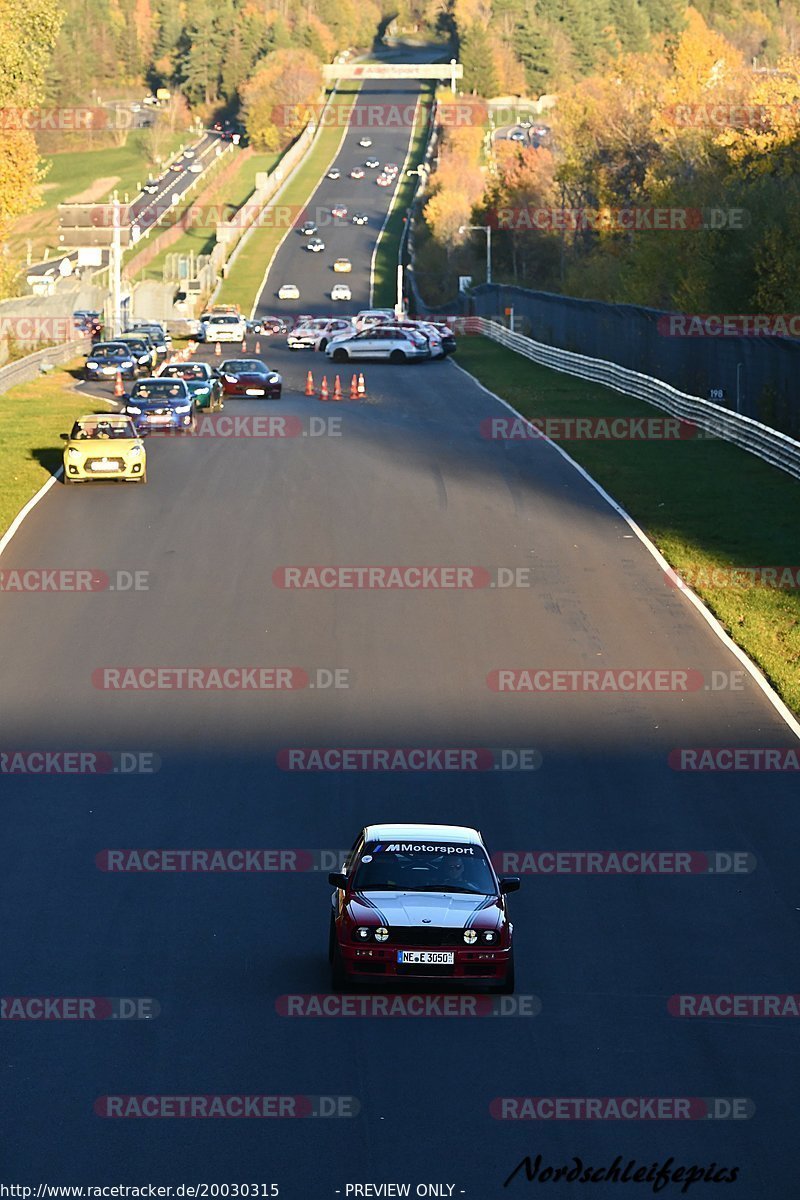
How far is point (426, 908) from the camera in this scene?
12273 millimetres

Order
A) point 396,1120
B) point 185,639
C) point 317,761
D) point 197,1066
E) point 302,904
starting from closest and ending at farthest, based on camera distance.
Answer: point 396,1120 → point 197,1066 → point 302,904 → point 317,761 → point 185,639

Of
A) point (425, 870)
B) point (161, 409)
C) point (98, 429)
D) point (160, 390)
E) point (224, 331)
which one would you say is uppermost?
point (425, 870)

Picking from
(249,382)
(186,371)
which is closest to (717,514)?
(186,371)

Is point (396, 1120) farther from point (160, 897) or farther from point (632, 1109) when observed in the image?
point (160, 897)

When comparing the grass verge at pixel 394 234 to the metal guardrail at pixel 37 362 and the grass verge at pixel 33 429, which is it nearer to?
the metal guardrail at pixel 37 362

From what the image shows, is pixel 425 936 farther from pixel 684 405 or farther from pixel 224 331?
pixel 224 331

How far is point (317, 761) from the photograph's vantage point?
745 inches

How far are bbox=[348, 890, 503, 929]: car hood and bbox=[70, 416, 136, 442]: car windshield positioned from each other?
26248mm

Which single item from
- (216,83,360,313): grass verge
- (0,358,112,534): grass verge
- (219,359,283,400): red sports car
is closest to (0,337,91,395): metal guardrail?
(0,358,112,534): grass verge

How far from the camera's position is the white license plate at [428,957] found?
1209 centimetres

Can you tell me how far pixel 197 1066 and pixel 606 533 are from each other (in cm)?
2128

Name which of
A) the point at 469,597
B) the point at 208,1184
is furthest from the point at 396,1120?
the point at 469,597

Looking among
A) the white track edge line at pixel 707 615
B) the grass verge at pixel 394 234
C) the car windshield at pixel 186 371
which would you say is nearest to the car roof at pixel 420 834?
the white track edge line at pixel 707 615

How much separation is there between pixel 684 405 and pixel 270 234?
353 ft
